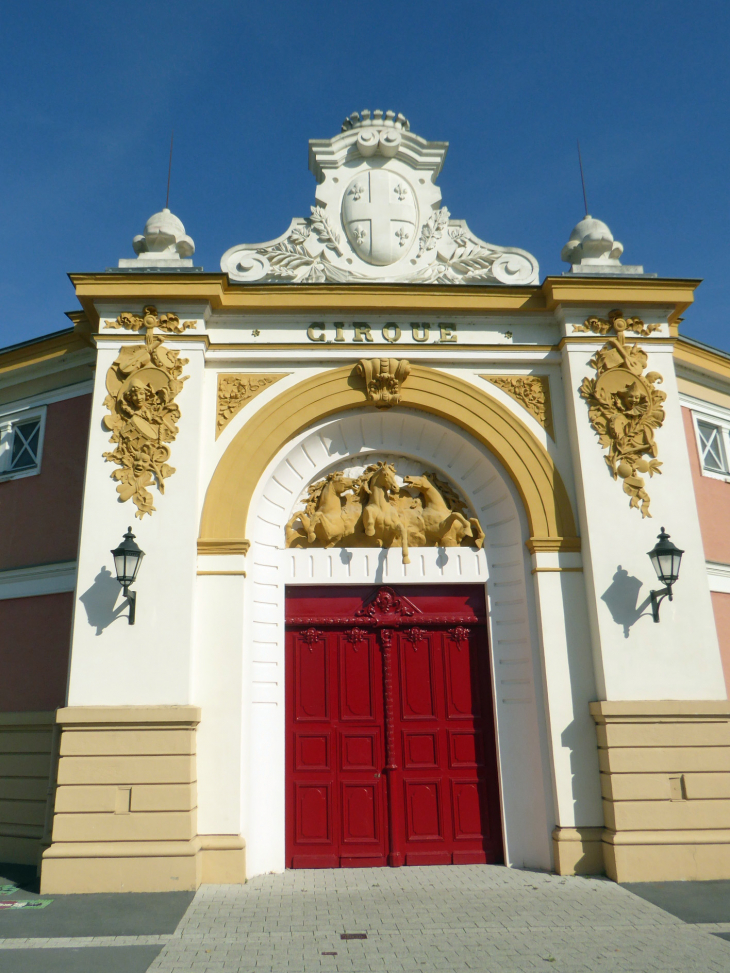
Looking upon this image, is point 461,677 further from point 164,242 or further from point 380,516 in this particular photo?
point 164,242

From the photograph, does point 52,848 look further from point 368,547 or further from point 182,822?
point 368,547

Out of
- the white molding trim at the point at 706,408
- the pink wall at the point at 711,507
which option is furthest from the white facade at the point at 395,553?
the pink wall at the point at 711,507

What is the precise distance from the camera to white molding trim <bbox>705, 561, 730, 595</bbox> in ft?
31.3

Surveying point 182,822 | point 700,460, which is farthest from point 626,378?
point 182,822

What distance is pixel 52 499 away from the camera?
9711mm

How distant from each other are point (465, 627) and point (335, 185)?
602 cm

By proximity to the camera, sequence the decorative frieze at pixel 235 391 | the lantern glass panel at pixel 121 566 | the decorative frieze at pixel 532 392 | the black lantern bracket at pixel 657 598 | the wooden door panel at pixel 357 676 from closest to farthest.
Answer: the lantern glass panel at pixel 121 566, the black lantern bracket at pixel 657 598, the wooden door panel at pixel 357 676, the decorative frieze at pixel 235 391, the decorative frieze at pixel 532 392

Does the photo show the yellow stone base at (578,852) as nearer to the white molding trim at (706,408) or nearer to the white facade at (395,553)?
the white facade at (395,553)

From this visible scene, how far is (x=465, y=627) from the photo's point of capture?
340 inches

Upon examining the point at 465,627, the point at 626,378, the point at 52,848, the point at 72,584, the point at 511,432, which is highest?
the point at 626,378

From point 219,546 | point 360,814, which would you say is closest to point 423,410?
point 219,546

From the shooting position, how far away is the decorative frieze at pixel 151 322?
8508 mm

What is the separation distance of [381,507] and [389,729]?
261 cm

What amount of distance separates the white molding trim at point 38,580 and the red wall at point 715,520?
8419mm
